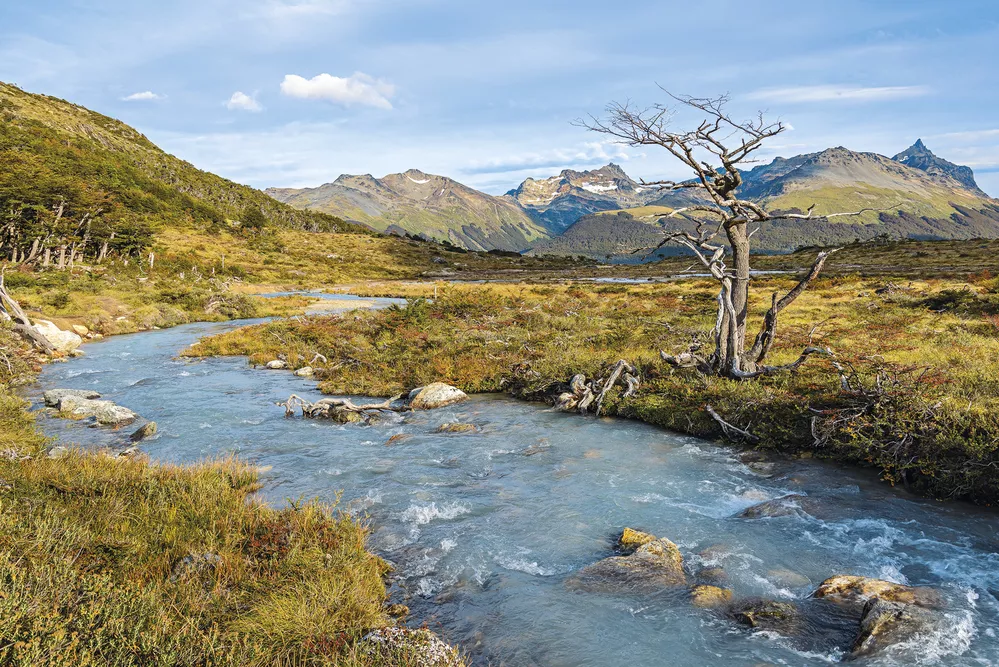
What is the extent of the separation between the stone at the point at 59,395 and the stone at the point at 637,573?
18.5m

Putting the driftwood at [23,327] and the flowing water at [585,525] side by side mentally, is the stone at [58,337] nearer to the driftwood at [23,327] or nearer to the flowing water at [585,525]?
the driftwood at [23,327]

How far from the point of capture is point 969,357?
53.3 feet

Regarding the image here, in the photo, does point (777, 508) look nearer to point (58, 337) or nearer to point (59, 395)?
point (59, 395)

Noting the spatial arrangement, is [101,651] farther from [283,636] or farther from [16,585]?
[283,636]

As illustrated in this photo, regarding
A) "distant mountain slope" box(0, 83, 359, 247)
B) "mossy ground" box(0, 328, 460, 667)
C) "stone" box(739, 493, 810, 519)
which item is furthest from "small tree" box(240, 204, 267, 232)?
"stone" box(739, 493, 810, 519)

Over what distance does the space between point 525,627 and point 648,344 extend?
17155mm

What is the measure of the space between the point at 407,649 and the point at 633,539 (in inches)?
192

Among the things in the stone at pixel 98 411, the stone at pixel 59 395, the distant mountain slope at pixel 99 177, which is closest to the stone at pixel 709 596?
the stone at pixel 98 411

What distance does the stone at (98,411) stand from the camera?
53.7ft

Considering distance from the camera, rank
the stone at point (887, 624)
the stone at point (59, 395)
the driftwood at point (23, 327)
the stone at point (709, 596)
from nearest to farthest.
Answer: the stone at point (887, 624)
the stone at point (709, 596)
the stone at point (59, 395)
the driftwood at point (23, 327)

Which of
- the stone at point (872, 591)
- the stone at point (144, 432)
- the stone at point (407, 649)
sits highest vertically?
the stone at point (407, 649)

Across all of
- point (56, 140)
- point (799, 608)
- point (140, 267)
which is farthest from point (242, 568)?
point (56, 140)

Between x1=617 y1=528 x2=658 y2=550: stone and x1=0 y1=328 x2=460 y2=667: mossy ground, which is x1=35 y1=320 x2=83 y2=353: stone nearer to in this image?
x1=0 y1=328 x2=460 y2=667: mossy ground

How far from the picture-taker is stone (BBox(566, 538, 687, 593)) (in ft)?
26.3
